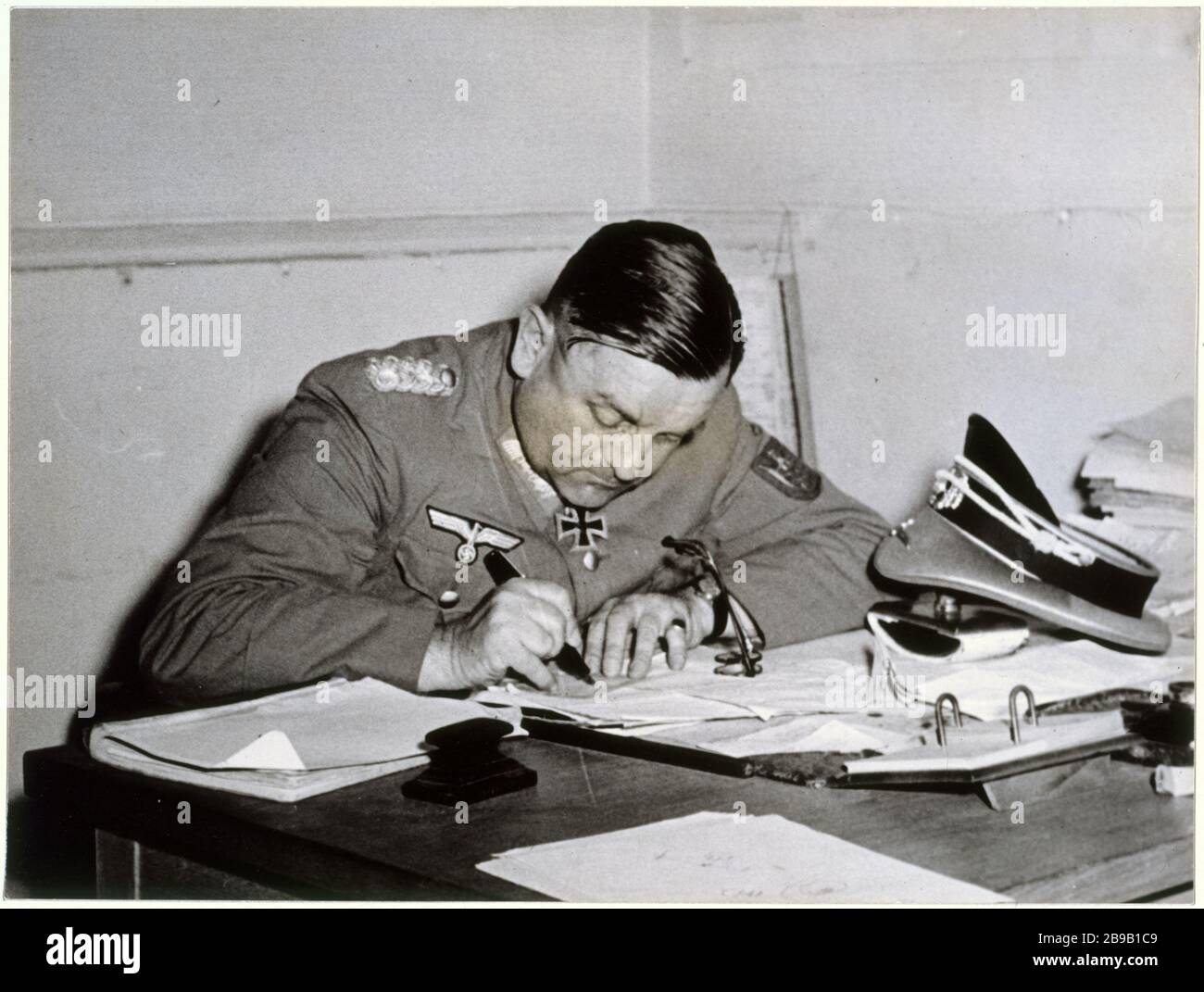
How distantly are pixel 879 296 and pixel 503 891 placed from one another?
159 centimetres

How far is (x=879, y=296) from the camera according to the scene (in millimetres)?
2273

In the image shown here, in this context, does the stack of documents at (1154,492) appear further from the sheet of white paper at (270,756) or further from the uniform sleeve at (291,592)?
the sheet of white paper at (270,756)

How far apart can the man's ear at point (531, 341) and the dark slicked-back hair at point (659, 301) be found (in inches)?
2.0

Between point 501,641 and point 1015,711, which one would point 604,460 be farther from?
point 1015,711

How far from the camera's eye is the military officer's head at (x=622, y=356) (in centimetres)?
160

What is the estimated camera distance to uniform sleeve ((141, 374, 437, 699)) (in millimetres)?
1399

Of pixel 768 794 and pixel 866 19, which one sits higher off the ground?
pixel 866 19

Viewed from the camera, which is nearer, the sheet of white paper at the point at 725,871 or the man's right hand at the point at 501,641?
the sheet of white paper at the point at 725,871

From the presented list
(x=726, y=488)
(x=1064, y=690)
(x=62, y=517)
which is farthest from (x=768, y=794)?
(x=62, y=517)

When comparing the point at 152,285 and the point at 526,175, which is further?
the point at 526,175

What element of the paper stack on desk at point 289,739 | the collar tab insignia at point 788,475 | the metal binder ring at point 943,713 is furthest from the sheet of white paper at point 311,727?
the collar tab insignia at point 788,475

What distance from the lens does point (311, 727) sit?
122 cm

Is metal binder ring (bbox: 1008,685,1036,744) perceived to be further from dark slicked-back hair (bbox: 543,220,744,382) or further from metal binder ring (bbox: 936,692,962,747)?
dark slicked-back hair (bbox: 543,220,744,382)
